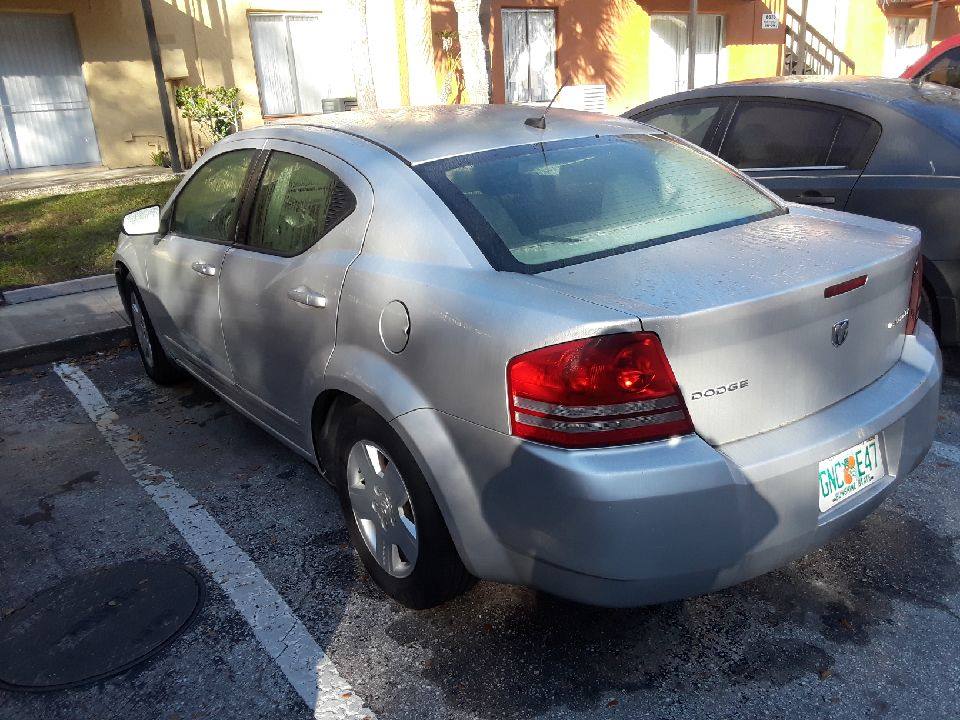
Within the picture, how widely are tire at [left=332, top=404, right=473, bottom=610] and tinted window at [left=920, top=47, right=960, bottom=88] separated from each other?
6.69 meters

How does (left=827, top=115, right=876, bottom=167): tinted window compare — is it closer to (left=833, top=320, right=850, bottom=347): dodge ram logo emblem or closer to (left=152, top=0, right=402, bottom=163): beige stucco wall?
(left=833, top=320, right=850, bottom=347): dodge ram logo emblem

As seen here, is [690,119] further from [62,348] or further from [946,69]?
[62,348]

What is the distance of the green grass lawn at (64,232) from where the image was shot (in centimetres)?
756

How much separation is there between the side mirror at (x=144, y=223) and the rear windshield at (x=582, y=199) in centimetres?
223

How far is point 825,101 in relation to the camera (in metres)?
4.72

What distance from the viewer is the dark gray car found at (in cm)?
419

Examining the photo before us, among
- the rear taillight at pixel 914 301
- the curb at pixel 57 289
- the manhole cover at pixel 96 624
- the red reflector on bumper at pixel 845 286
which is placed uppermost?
the red reflector on bumper at pixel 845 286

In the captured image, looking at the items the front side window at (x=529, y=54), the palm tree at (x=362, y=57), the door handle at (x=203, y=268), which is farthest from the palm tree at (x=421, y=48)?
the door handle at (x=203, y=268)

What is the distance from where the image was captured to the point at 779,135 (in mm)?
4918

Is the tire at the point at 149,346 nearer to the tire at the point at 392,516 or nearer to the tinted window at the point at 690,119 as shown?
the tire at the point at 392,516

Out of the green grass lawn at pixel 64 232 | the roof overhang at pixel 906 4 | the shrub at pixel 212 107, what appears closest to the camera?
the green grass lawn at pixel 64 232

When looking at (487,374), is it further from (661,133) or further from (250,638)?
(661,133)

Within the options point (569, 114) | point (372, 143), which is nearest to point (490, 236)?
point (372, 143)

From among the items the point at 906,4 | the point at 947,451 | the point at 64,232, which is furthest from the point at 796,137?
the point at 906,4
